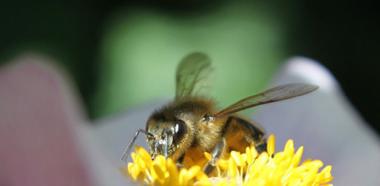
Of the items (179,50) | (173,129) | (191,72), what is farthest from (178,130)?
(179,50)

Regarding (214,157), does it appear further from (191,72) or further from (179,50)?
(179,50)

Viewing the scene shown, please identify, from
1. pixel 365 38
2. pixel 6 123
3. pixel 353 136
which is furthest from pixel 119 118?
pixel 365 38

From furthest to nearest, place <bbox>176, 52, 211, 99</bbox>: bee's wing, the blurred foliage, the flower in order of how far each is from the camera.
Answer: the blurred foliage < <bbox>176, 52, 211, 99</bbox>: bee's wing < the flower

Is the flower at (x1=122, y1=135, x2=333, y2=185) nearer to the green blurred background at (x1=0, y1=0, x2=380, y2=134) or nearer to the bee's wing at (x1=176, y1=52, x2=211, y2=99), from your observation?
the bee's wing at (x1=176, y1=52, x2=211, y2=99)

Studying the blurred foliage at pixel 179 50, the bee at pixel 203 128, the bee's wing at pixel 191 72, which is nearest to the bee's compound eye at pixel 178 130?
the bee at pixel 203 128

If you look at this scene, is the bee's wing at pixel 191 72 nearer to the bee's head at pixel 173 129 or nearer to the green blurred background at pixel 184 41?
the bee's head at pixel 173 129

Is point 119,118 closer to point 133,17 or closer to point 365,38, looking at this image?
point 133,17

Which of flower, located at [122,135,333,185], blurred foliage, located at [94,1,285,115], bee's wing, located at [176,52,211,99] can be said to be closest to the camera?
flower, located at [122,135,333,185]

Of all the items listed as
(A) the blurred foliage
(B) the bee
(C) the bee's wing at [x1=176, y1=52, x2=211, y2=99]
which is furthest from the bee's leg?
(A) the blurred foliage
